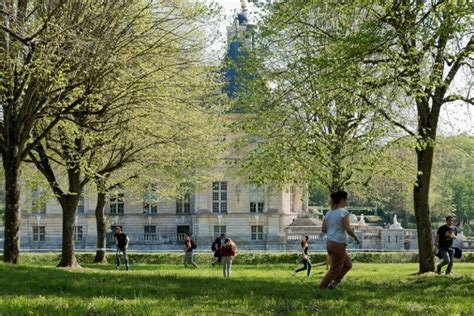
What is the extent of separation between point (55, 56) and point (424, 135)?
34.4 feet

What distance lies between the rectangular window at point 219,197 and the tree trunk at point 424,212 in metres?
44.6

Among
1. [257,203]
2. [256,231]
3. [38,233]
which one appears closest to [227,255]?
[256,231]

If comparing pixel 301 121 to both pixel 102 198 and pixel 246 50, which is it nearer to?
pixel 246 50

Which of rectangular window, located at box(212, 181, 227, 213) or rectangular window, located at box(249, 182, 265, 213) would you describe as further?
rectangular window, located at box(212, 181, 227, 213)

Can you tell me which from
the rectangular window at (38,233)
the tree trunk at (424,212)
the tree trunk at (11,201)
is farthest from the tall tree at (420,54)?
the rectangular window at (38,233)

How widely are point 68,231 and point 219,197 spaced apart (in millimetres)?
39673

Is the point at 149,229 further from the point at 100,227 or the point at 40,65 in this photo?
the point at 40,65

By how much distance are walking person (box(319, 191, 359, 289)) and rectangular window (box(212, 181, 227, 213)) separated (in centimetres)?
5376

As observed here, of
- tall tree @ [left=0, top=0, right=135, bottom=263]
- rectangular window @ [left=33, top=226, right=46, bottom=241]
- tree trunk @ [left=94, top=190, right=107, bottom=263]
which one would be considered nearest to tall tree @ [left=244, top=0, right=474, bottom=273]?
tall tree @ [left=0, top=0, right=135, bottom=263]

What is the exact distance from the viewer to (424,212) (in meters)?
20.2

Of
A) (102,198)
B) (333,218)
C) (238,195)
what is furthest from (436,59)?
(238,195)

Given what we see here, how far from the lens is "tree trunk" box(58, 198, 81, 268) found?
82.3ft

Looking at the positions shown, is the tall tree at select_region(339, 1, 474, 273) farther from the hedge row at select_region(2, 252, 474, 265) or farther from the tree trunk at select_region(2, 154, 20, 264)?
the hedge row at select_region(2, 252, 474, 265)

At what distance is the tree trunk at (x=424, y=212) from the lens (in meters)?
20.1
